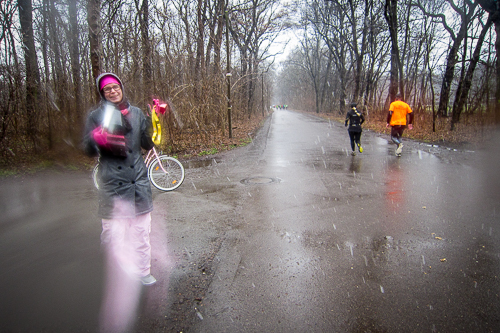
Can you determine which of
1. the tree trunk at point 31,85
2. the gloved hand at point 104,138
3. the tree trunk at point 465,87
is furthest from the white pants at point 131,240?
the tree trunk at point 465,87

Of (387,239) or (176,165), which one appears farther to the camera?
(176,165)

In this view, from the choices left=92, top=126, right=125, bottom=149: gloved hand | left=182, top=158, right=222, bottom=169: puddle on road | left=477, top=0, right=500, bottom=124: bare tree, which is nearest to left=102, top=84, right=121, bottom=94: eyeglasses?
left=92, top=126, right=125, bottom=149: gloved hand

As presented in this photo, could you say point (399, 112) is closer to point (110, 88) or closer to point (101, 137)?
point (110, 88)

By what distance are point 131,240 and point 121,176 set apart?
0.66 metres

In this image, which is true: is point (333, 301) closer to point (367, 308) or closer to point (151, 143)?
point (367, 308)

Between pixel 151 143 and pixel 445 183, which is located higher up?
pixel 151 143

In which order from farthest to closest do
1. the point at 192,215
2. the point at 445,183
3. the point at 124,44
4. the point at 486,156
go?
the point at 124,44
the point at 486,156
the point at 445,183
the point at 192,215

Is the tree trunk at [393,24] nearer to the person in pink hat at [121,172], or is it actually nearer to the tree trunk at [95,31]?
the tree trunk at [95,31]

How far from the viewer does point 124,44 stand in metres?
10.7

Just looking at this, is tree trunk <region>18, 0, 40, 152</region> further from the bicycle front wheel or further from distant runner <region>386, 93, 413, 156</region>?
distant runner <region>386, 93, 413, 156</region>

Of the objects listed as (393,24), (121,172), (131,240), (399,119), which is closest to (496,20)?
A: (393,24)

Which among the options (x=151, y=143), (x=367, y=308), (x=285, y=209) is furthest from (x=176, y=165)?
(x=367, y=308)


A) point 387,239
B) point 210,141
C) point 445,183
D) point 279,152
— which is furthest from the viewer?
point 210,141

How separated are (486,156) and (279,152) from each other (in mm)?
6498
